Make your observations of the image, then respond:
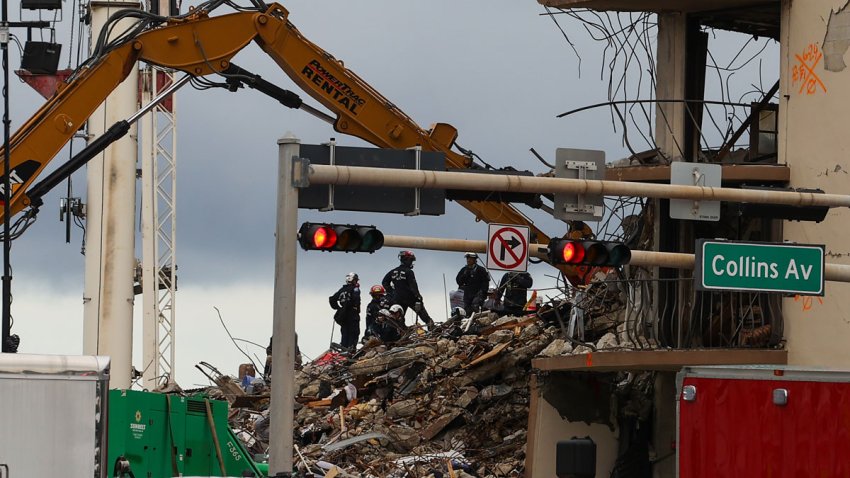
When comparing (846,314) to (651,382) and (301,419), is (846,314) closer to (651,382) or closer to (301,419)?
(651,382)

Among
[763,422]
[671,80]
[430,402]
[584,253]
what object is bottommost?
[430,402]

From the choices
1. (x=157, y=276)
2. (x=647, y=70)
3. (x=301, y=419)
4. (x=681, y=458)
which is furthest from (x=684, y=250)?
(x=157, y=276)

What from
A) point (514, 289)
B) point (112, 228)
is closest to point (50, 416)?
point (112, 228)

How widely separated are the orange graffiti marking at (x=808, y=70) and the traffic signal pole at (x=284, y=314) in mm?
10615

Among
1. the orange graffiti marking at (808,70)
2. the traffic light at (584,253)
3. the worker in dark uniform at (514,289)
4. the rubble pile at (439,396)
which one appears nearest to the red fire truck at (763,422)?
the traffic light at (584,253)

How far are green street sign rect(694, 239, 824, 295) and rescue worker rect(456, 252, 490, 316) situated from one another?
1637cm

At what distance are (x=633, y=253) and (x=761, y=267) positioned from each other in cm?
140

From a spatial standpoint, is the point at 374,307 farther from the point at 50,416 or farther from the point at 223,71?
the point at 50,416

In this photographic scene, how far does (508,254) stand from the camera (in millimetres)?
20172

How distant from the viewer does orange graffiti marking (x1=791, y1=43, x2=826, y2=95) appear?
26.1 meters

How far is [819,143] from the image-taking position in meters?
26.1

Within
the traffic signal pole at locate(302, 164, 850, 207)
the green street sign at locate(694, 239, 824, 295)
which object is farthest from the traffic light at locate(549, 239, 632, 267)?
the green street sign at locate(694, 239, 824, 295)

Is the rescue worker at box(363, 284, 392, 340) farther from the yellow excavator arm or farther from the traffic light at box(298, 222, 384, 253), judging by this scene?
the traffic light at box(298, 222, 384, 253)

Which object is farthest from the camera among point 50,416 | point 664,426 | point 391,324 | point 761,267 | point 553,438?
point 391,324
